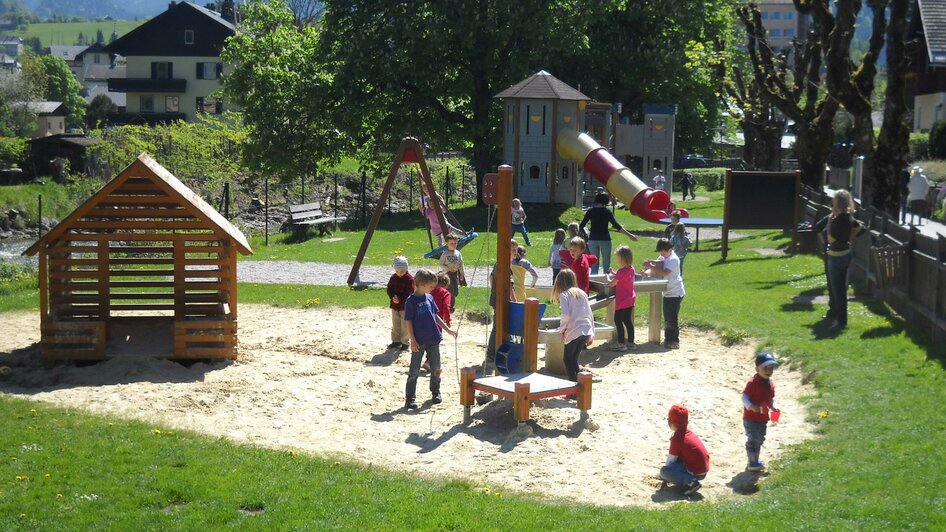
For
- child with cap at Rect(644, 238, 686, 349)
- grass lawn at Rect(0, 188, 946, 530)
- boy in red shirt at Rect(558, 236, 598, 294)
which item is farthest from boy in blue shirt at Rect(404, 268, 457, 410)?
child with cap at Rect(644, 238, 686, 349)

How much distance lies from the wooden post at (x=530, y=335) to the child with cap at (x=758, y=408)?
294cm

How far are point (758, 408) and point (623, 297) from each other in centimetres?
556

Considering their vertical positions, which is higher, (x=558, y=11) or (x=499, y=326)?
(x=558, y=11)

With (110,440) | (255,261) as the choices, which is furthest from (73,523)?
(255,261)

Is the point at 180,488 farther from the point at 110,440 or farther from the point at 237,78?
the point at 237,78

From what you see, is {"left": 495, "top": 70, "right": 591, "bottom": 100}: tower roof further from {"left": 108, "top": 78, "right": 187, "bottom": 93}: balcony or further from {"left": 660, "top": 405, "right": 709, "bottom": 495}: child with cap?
{"left": 108, "top": 78, "right": 187, "bottom": 93}: balcony

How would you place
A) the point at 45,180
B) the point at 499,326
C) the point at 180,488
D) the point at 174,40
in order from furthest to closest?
the point at 174,40 < the point at 45,180 < the point at 499,326 < the point at 180,488

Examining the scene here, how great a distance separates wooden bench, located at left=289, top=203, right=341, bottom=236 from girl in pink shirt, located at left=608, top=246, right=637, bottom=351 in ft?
56.8

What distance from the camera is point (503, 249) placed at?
13.1 m

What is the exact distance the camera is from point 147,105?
86312 mm

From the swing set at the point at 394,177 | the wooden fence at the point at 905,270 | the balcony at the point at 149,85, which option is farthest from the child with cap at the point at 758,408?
the balcony at the point at 149,85

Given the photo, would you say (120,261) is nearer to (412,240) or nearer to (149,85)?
(412,240)

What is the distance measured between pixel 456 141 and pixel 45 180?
27883 millimetres

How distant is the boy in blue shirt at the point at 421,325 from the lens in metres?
13.0
